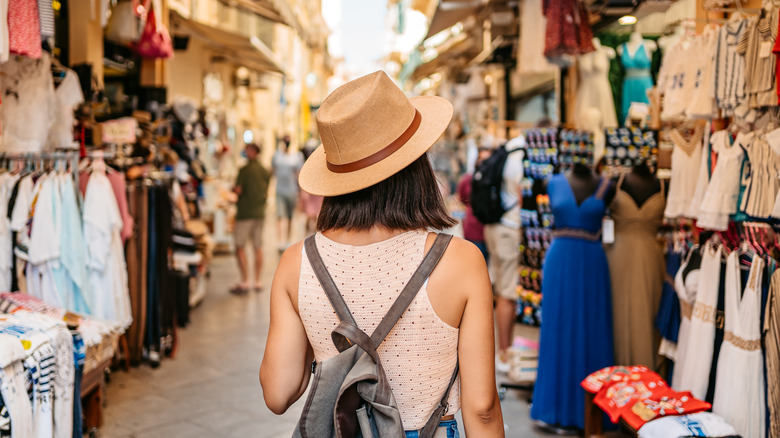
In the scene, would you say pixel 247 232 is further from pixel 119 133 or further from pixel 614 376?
pixel 614 376

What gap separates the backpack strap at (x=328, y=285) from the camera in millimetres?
1718

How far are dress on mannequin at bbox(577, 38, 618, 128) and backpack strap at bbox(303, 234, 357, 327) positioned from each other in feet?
18.1

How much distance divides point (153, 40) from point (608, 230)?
5.31 metres

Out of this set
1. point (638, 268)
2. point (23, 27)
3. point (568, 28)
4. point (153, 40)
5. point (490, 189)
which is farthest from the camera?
point (153, 40)

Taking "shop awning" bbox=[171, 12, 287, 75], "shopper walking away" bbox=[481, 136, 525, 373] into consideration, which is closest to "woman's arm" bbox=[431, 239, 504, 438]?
"shopper walking away" bbox=[481, 136, 525, 373]

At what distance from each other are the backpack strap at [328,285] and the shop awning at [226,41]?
8.23m

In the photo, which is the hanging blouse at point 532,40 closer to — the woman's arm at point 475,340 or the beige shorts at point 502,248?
the beige shorts at point 502,248

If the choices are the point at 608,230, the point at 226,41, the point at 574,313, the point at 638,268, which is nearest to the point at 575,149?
the point at 608,230

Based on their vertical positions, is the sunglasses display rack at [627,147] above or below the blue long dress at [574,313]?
above

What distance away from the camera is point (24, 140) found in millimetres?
4891

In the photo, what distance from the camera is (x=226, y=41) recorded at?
10852mm

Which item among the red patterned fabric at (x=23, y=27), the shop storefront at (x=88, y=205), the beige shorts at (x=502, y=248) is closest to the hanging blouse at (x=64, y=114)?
the shop storefront at (x=88, y=205)

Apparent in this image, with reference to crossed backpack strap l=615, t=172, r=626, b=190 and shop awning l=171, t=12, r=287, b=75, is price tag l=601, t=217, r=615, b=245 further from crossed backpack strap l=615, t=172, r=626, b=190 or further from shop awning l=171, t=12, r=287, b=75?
shop awning l=171, t=12, r=287, b=75

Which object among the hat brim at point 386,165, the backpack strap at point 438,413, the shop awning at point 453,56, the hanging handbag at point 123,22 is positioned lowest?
the backpack strap at point 438,413
